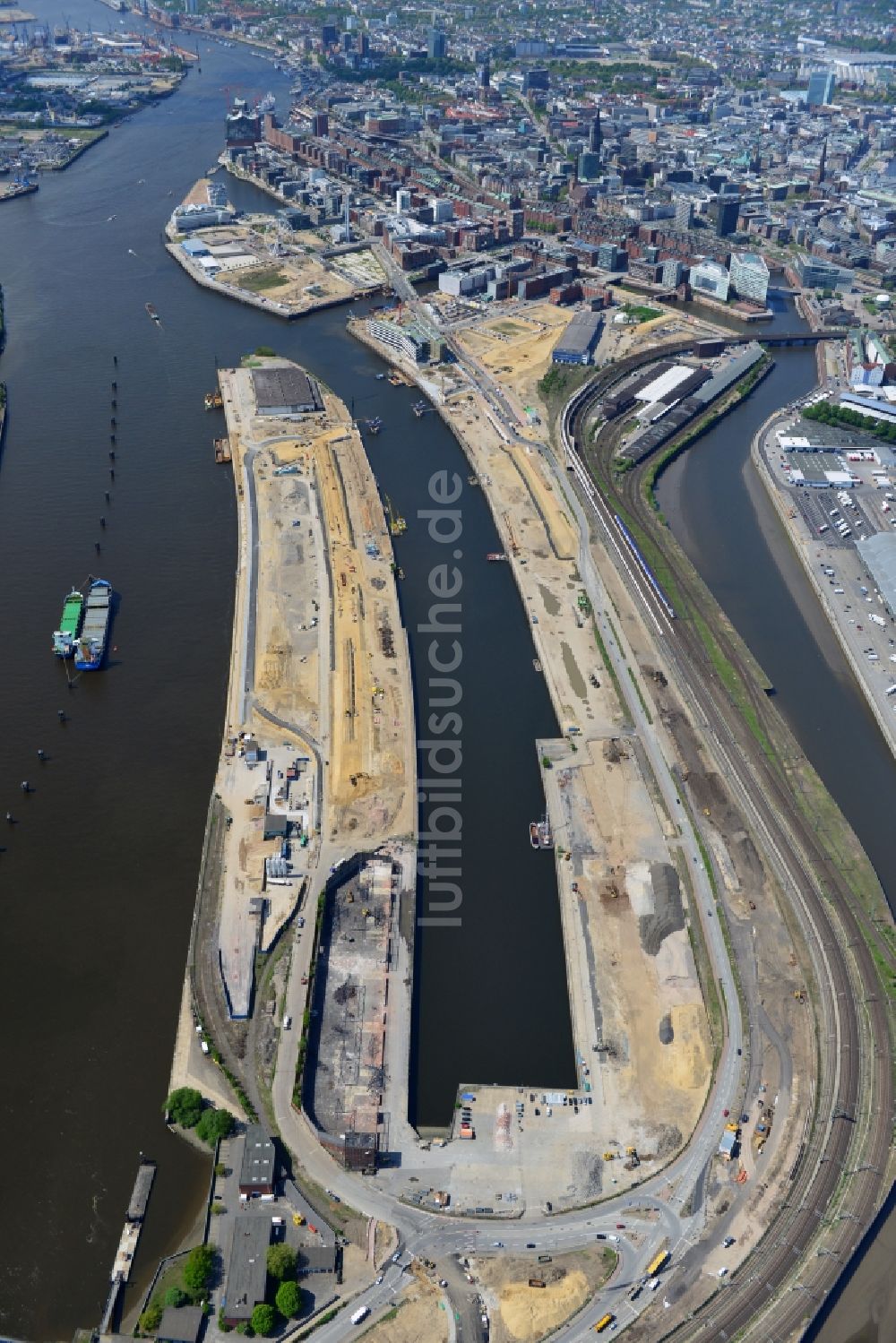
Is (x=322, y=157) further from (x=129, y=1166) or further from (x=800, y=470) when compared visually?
(x=129, y=1166)

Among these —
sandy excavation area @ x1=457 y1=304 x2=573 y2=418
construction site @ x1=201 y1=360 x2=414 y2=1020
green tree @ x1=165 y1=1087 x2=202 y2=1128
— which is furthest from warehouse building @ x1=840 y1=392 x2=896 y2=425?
green tree @ x1=165 y1=1087 x2=202 y2=1128

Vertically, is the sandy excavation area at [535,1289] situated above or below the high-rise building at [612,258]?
below

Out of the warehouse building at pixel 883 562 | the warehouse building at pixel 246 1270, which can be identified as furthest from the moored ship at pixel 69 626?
the warehouse building at pixel 883 562

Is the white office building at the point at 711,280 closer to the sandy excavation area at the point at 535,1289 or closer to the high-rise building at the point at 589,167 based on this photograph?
the high-rise building at the point at 589,167

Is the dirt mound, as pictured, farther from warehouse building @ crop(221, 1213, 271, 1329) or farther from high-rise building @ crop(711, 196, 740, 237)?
high-rise building @ crop(711, 196, 740, 237)

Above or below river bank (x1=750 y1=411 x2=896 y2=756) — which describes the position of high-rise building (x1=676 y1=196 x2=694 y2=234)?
above

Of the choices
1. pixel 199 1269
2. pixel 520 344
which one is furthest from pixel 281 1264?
pixel 520 344

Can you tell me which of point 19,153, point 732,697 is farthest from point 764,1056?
point 19,153
